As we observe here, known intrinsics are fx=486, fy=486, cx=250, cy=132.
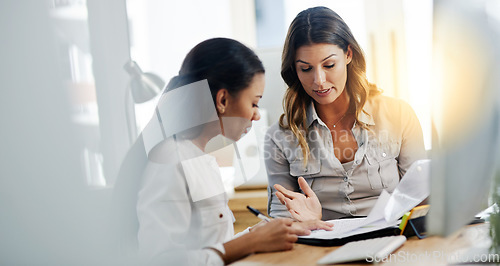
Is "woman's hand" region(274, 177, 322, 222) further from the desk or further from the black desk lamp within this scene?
the black desk lamp

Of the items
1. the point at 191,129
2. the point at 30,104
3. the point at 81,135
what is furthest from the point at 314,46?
the point at 30,104

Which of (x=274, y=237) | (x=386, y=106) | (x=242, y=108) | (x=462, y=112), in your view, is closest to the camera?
(x=462, y=112)

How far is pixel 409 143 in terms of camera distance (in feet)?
4.47

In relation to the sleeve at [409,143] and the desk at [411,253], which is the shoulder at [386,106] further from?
the desk at [411,253]

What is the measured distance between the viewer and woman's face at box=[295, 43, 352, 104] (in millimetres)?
1229

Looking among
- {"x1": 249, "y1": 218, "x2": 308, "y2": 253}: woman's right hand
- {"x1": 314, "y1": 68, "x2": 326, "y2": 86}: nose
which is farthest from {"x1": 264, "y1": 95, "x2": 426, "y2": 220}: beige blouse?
{"x1": 249, "y1": 218, "x2": 308, "y2": 253}: woman's right hand

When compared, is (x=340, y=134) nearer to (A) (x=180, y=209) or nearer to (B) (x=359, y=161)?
(B) (x=359, y=161)

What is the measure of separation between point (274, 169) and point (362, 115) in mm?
292

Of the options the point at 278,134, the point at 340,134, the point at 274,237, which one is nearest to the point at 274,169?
the point at 278,134

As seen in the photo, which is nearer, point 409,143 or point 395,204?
point 395,204

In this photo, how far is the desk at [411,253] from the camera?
2.40 feet

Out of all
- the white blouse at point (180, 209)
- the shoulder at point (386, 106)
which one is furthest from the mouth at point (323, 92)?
the white blouse at point (180, 209)

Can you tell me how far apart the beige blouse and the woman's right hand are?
1.46 ft

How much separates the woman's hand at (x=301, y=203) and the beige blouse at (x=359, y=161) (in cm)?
14
